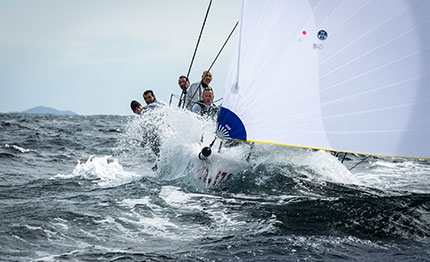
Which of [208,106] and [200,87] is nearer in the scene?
[208,106]

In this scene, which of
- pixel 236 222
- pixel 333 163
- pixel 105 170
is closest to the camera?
pixel 236 222

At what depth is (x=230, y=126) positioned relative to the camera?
520cm

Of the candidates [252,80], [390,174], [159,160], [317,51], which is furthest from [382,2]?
[390,174]

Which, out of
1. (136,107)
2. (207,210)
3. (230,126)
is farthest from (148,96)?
(207,210)

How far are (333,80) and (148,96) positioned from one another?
4239 mm

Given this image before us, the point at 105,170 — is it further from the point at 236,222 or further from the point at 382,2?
the point at 382,2

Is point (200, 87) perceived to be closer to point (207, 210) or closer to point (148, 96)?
point (148, 96)

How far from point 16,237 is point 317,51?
3624mm

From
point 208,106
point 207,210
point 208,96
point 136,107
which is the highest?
point 208,96

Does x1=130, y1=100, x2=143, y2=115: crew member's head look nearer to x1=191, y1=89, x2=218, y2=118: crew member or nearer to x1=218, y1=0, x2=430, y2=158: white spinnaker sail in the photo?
x1=191, y1=89, x2=218, y2=118: crew member

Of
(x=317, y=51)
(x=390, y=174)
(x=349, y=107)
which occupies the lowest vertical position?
(x=390, y=174)

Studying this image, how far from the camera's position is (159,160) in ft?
25.0

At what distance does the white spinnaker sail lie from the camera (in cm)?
504

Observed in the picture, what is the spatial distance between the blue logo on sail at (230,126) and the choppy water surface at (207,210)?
81 cm
